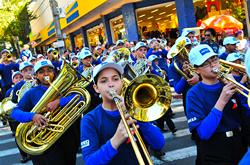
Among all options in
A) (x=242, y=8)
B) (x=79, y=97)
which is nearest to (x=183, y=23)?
(x=242, y=8)

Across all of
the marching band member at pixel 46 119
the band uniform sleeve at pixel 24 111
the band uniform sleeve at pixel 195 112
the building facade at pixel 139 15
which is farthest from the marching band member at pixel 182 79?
the building facade at pixel 139 15

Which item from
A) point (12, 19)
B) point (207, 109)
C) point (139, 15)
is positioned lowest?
point (207, 109)

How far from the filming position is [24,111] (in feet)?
13.2

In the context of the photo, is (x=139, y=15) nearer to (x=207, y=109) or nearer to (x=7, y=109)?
(x=7, y=109)

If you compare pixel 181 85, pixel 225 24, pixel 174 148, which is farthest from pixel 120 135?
pixel 225 24

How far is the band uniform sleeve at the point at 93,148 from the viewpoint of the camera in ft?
7.14

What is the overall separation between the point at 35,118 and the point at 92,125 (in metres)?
1.63

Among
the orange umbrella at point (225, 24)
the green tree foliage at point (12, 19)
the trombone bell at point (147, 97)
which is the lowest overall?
the trombone bell at point (147, 97)

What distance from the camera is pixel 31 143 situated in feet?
13.1

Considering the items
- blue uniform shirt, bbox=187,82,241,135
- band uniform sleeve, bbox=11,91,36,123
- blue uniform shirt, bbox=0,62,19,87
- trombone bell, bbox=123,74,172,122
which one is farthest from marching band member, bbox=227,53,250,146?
blue uniform shirt, bbox=0,62,19,87

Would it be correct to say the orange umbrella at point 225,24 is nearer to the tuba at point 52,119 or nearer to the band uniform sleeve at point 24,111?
the tuba at point 52,119

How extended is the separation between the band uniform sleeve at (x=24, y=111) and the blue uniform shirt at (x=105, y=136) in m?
1.65

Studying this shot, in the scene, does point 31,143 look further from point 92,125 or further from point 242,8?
point 242,8

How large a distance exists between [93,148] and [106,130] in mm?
197
